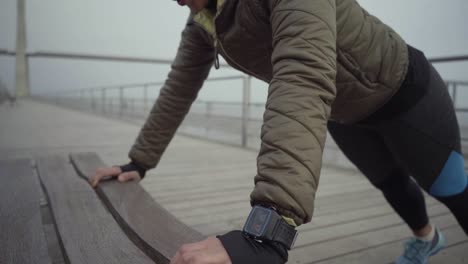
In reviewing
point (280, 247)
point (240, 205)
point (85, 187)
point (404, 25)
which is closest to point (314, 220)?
point (240, 205)

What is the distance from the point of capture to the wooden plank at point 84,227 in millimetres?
775

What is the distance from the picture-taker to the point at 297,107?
2.19 ft

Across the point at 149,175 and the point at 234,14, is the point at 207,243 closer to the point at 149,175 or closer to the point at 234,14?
the point at 234,14

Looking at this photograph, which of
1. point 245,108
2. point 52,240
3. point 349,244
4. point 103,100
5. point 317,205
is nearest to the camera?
point 52,240

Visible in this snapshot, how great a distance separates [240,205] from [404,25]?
194cm

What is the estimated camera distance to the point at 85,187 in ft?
4.37

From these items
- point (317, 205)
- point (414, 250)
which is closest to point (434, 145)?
point (414, 250)

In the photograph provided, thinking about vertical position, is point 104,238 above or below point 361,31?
below

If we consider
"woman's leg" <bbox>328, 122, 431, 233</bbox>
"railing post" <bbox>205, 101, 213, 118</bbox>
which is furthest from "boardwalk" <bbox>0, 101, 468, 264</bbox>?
"railing post" <bbox>205, 101, 213, 118</bbox>

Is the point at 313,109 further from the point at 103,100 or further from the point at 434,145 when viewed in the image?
the point at 103,100

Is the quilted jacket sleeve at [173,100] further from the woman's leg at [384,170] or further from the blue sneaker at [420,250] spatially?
the blue sneaker at [420,250]

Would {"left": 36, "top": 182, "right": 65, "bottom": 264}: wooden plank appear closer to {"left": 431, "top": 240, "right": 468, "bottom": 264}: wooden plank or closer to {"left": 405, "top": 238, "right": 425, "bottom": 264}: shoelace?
{"left": 405, "top": 238, "right": 425, "bottom": 264}: shoelace

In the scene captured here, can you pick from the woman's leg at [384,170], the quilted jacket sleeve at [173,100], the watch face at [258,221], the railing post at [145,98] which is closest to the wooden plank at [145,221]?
the quilted jacket sleeve at [173,100]

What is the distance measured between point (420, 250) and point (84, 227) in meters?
1.07
